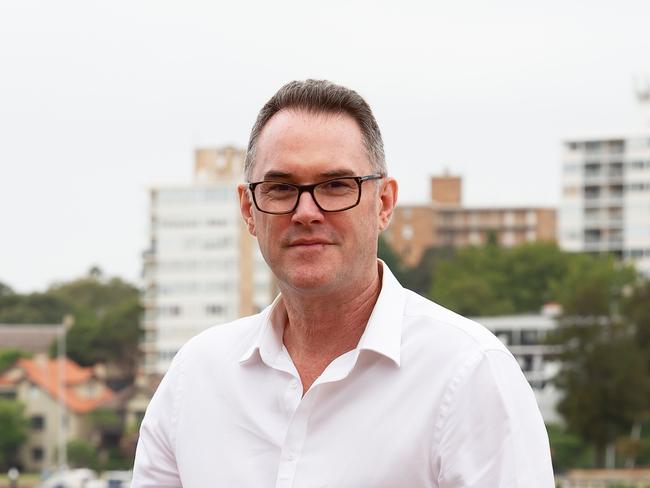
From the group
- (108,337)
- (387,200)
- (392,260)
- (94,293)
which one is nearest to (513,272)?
(392,260)

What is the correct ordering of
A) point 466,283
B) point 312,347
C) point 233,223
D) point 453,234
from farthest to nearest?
point 453,234
point 233,223
point 466,283
point 312,347

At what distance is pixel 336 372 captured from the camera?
10.4ft

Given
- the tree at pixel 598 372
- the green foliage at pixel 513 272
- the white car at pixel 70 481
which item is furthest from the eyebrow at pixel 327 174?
the green foliage at pixel 513 272

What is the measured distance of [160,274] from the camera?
116 metres

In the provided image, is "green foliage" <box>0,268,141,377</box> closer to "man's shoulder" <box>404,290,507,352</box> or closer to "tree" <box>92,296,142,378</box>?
"tree" <box>92,296,142,378</box>

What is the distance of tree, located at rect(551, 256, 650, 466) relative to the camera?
6112 centimetres

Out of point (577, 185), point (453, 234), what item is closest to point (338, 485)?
point (577, 185)

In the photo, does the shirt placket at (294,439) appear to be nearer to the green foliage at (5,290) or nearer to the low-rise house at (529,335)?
the low-rise house at (529,335)

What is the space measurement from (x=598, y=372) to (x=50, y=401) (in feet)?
143

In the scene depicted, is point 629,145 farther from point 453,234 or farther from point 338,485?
point 338,485

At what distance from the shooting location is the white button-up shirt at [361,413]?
298 cm

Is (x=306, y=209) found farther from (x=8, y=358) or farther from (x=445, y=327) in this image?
(x=8, y=358)

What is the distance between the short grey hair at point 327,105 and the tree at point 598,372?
5837 centimetres

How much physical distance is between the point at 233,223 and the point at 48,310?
1484 cm
